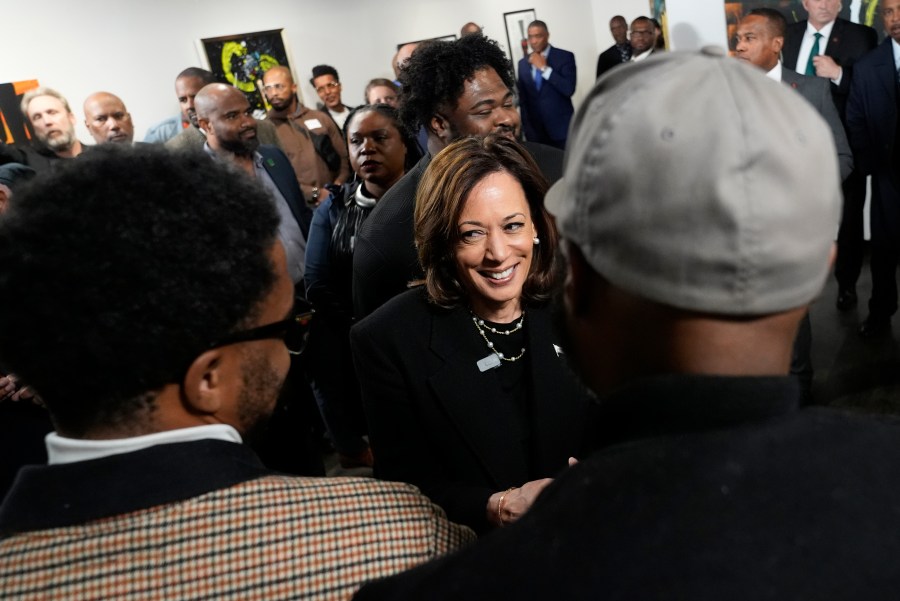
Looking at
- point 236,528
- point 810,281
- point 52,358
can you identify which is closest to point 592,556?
point 810,281

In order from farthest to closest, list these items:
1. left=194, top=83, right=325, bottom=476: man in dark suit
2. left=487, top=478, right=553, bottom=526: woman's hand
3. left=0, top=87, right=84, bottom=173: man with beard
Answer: left=0, top=87, right=84, bottom=173: man with beard → left=194, top=83, right=325, bottom=476: man in dark suit → left=487, top=478, right=553, bottom=526: woman's hand

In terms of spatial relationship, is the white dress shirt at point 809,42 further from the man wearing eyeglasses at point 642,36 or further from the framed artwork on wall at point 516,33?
the framed artwork on wall at point 516,33

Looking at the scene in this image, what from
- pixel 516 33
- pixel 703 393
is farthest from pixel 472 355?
pixel 516 33

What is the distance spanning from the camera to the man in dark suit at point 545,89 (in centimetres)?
773

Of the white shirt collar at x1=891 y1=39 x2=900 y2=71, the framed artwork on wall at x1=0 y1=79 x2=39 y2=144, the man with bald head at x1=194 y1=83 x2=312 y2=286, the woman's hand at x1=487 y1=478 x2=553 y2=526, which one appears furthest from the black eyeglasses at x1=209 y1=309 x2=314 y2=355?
the framed artwork on wall at x1=0 y1=79 x2=39 y2=144

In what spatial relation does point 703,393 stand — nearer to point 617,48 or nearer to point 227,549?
point 227,549

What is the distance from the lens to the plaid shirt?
2.76ft

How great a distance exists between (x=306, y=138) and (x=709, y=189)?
5.25 meters

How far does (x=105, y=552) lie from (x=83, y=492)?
0.08 metres

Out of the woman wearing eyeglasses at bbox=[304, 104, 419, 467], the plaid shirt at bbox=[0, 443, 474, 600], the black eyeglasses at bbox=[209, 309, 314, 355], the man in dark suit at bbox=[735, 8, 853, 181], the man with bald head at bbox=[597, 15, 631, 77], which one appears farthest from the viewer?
the man with bald head at bbox=[597, 15, 631, 77]

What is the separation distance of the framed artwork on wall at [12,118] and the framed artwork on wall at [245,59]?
1.78 meters

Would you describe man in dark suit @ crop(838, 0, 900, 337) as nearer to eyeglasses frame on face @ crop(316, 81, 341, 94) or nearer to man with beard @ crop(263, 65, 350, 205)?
man with beard @ crop(263, 65, 350, 205)

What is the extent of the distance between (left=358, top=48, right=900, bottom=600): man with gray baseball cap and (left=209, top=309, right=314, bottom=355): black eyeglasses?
16.2 inches

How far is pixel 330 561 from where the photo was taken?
0.91m
